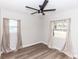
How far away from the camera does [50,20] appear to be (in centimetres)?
492

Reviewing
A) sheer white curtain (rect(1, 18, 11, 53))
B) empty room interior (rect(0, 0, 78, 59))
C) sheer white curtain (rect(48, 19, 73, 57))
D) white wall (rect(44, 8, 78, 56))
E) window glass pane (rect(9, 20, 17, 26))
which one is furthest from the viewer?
window glass pane (rect(9, 20, 17, 26))

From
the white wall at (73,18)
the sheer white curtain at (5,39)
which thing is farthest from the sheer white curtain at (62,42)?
the sheer white curtain at (5,39)

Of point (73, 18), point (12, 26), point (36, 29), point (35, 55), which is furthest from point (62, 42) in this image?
point (12, 26)

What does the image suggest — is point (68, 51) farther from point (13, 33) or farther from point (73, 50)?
point (13, 33)

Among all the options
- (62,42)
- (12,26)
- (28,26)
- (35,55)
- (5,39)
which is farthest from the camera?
(28,26)

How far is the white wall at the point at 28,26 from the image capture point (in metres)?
4.15

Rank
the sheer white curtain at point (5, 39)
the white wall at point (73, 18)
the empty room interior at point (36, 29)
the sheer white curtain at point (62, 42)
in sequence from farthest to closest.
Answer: the sheer white curtain at point (5, 39) → the sheer white curtain at point (62, 42) → the white wall at point (73, 18) → the empty room interior at point (36, 29)

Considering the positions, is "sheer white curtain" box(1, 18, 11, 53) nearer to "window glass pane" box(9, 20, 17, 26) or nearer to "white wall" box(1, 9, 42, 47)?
"window glass pane" box(9, 20, 17, 26)

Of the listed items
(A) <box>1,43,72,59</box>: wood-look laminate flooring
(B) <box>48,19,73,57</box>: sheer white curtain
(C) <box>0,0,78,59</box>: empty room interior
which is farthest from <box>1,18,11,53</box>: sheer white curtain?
(B) <box>48,19,73,57</box>: sheer white curtain

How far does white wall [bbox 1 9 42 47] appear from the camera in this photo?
13.6ft

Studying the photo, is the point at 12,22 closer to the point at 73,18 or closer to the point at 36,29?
the point at 36,29

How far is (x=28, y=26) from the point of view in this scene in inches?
200

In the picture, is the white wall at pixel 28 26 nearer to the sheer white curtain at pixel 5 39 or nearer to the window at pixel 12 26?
the window at pixel 12 26

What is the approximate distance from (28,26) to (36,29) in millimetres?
821
